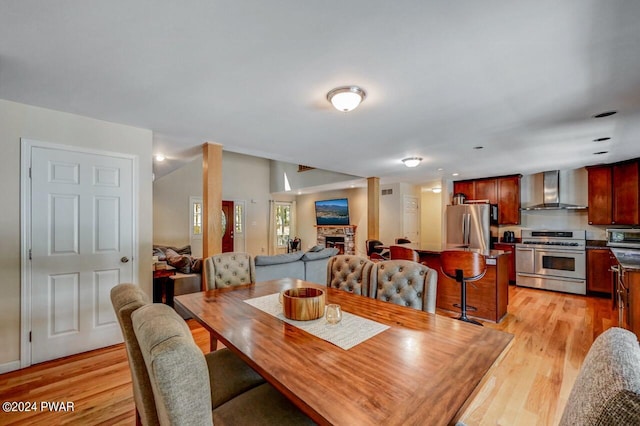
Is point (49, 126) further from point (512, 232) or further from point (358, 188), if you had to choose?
point (512, 232)

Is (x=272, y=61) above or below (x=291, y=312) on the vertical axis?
above

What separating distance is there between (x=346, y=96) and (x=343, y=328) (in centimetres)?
163

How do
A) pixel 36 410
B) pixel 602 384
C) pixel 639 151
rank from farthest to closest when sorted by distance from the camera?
pixel 639 151 < pixel 36 410 < pixel 602 384

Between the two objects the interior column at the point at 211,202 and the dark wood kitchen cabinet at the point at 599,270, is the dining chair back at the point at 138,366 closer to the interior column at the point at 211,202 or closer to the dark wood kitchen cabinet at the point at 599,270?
the interior column at the point at 211,202

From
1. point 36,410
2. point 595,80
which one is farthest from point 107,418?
point 595,80

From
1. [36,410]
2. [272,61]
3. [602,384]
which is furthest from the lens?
[36,410]

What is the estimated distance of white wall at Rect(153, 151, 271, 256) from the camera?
24.0 ft

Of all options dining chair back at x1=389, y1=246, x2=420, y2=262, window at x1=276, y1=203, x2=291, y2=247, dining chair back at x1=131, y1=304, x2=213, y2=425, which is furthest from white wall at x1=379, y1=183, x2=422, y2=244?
dining chair back at x1=131, y1=304, x2=213, y2=425

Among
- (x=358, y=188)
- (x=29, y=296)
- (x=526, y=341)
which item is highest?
(x=358, y=188)

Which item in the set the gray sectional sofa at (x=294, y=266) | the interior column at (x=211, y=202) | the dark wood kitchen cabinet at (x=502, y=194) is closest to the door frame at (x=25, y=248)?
the interior column at (x=211, y=202)

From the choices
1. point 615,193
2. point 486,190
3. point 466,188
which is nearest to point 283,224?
point 466,188

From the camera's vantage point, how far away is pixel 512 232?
19.7ft

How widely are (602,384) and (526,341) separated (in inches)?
121

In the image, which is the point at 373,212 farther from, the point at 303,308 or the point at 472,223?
the point at 303,308
